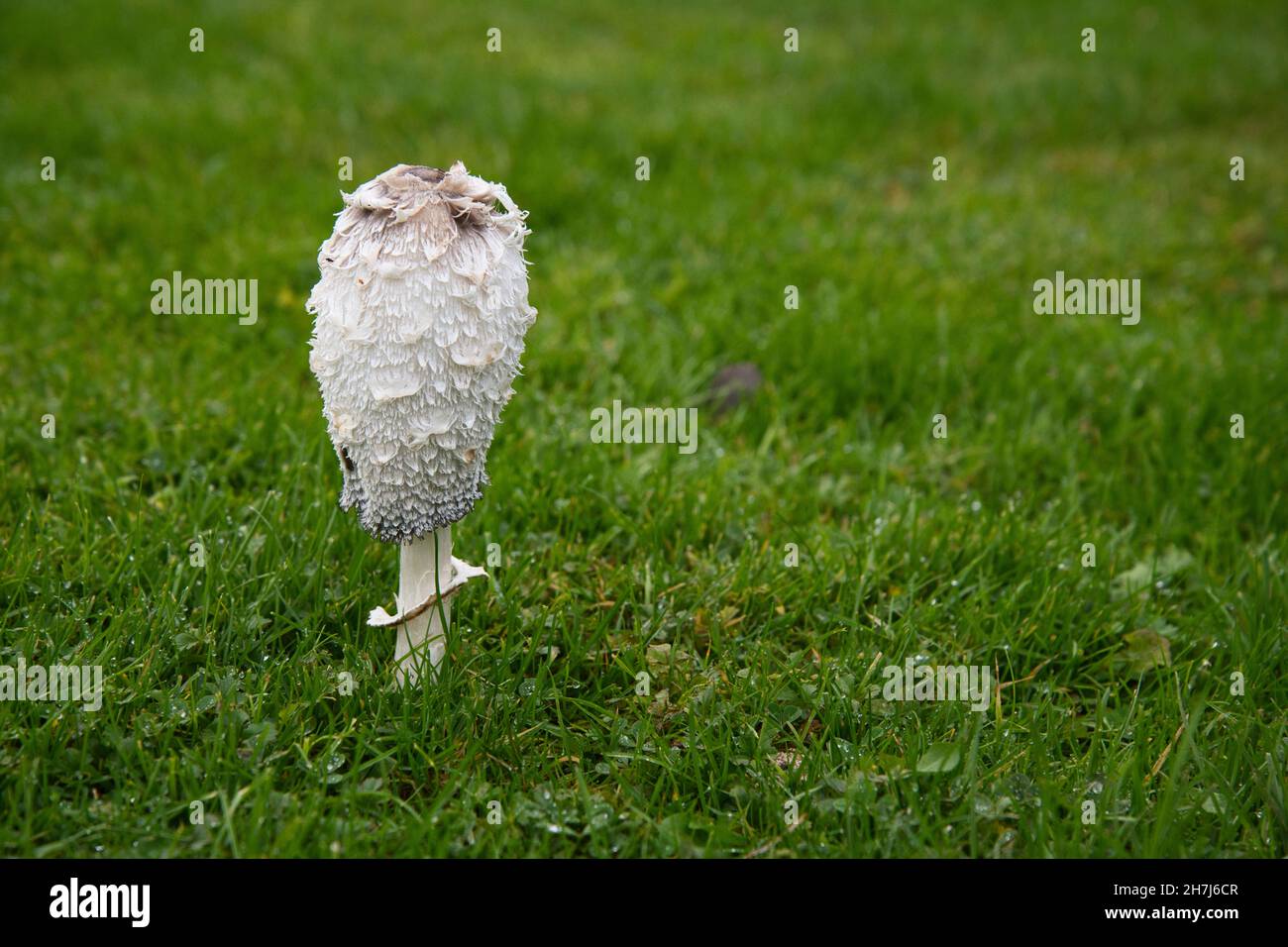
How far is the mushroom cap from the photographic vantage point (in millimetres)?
Answer: 2457

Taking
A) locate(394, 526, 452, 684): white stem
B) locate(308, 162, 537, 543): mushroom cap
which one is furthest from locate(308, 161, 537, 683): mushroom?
locate(394, 526, 452, 684): white stem

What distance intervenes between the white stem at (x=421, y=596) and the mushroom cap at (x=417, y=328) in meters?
0.22

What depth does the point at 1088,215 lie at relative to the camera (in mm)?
6820

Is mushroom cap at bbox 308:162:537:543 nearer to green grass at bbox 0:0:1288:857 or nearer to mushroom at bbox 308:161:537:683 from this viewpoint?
mushroom at bbox 308:161:537:683

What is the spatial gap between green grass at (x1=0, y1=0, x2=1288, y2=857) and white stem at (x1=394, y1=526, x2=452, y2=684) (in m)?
0.09

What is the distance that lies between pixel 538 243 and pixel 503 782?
368cm

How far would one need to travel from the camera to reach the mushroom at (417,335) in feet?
8.06

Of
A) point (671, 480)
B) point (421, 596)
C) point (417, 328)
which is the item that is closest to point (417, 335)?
point (417, 328)

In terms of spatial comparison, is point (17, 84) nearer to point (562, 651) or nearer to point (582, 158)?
point (582, 158)

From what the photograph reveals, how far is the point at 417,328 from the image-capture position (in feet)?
8.02

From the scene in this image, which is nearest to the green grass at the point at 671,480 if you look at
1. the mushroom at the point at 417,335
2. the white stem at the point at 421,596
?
the white stem at the point at 421,596

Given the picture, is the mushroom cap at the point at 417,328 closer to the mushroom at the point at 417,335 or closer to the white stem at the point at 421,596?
the mushroom at the point at 417,335

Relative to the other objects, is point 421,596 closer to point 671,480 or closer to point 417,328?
point 417,328

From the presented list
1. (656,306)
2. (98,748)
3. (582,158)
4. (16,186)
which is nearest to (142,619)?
(98,748)
